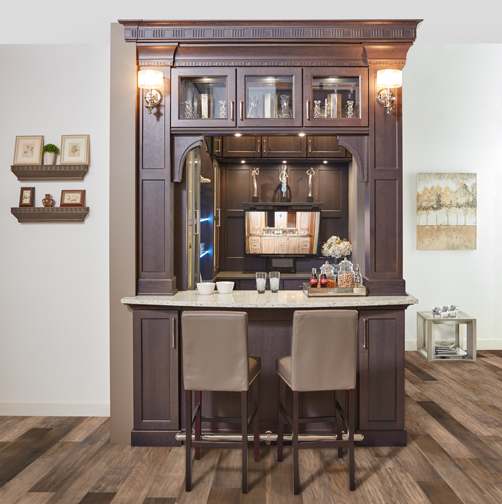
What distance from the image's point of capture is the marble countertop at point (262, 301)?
3.61 metres

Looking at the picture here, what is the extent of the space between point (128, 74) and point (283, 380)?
2341 mm

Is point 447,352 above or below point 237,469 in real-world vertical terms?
above

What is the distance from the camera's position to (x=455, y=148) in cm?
667

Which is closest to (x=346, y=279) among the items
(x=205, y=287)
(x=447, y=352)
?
(x=205, y=287)

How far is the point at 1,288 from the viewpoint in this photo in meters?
4.46

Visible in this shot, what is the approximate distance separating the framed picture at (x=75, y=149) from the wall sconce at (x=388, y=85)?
7.39 feet

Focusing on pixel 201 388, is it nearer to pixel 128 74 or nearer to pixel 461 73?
pixel 128 74

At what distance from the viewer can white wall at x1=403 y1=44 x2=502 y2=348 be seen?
21.8 ft

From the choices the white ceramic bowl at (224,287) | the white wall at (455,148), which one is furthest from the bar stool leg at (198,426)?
the white wall at (455,148)

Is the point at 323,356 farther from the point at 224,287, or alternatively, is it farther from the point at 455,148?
the point at 455,148

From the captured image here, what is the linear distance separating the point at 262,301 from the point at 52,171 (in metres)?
2.00

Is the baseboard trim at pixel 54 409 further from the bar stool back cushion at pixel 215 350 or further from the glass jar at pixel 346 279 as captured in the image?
the glass jar at pixel 346 279

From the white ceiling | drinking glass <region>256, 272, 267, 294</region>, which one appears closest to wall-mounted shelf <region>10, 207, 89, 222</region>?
the white ceiling

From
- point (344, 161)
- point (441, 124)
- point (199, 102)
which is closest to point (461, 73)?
point (441, 124)
